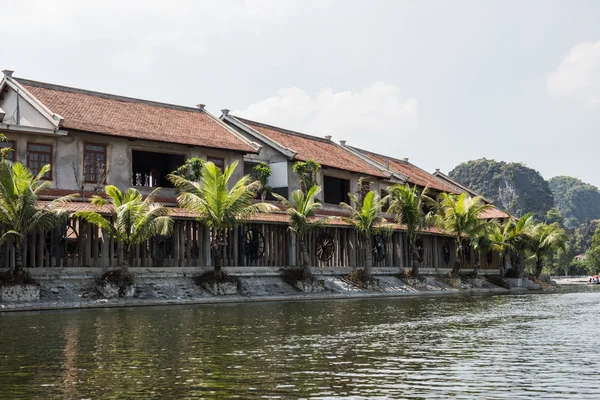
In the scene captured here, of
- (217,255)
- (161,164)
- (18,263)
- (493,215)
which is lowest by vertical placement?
(18,263)

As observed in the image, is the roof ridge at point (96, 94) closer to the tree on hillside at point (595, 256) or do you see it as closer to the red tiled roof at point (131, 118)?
the red tiled roof at point (131, 118)

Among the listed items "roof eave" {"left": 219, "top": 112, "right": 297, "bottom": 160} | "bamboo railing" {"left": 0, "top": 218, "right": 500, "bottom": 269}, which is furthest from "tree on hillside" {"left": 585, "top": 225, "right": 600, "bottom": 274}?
"roof eave" {"left": 219, "top": 112, "right": 297, "bottom": 160}

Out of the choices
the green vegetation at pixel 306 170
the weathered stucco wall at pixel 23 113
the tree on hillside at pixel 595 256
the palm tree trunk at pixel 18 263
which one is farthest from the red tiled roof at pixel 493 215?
the tree on hillside at pixel 595 256

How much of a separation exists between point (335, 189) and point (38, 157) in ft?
62.5

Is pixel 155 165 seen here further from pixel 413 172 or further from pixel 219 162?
pixel 413 172

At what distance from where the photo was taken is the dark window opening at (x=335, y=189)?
41.4 meters

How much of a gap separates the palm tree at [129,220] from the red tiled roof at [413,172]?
952 inches

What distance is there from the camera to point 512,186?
532ft

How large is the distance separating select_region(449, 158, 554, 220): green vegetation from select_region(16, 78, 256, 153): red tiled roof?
438 ft

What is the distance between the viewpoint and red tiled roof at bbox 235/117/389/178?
38188 millimetres

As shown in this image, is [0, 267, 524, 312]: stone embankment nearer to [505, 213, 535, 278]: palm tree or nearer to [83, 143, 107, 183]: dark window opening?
[83, 143, 107, 183]: dark window opening

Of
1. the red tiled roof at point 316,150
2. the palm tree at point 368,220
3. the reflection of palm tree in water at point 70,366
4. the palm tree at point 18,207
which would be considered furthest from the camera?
the red tiled roof at point 316,150

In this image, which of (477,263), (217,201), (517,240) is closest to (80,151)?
(217,201)

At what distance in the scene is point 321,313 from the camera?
19750 millimetres
